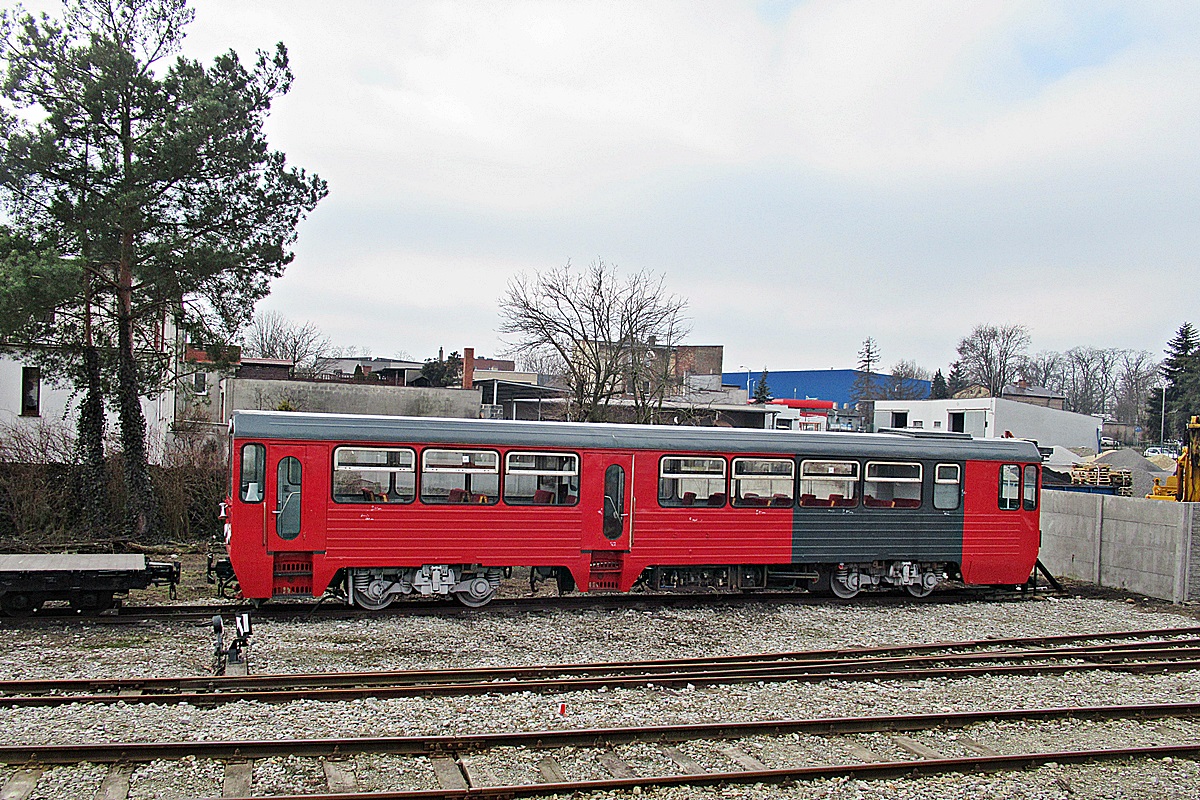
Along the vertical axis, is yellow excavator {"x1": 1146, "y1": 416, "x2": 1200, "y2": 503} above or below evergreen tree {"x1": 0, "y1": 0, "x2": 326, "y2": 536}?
below

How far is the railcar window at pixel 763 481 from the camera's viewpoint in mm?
14952

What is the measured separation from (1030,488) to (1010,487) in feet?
1.31

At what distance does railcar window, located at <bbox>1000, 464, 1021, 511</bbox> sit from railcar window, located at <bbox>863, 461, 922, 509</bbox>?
Result: 177cm

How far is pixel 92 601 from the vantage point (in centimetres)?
1266

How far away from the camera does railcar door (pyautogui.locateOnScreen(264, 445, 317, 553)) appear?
13.0 meters

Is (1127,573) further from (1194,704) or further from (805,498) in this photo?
(1194,704)

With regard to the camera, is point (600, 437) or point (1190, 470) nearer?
point (600, 437)

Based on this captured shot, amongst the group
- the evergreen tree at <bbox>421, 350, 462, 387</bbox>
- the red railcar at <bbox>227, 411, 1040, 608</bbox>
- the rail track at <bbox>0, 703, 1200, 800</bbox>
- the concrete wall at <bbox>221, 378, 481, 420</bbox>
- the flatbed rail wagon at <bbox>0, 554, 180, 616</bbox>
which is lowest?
the rail track at <bbox>0, 703, 1200, 800</bbox>

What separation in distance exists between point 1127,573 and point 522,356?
25145 mm

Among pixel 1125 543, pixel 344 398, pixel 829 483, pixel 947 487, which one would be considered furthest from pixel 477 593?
pixel 344 398

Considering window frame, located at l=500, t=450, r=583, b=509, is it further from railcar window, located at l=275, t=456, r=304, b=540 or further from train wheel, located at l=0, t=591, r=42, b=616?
train wheel, located at l=0, t=591, r=42, b=616

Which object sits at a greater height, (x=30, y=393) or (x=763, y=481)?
(x=30, y=393)

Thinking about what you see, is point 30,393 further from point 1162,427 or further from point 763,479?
point 1162,427

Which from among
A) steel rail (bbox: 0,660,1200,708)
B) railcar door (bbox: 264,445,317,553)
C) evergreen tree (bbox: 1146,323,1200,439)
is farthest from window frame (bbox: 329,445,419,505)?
evergreen tree (bbox: 1146,323,1200,439)
